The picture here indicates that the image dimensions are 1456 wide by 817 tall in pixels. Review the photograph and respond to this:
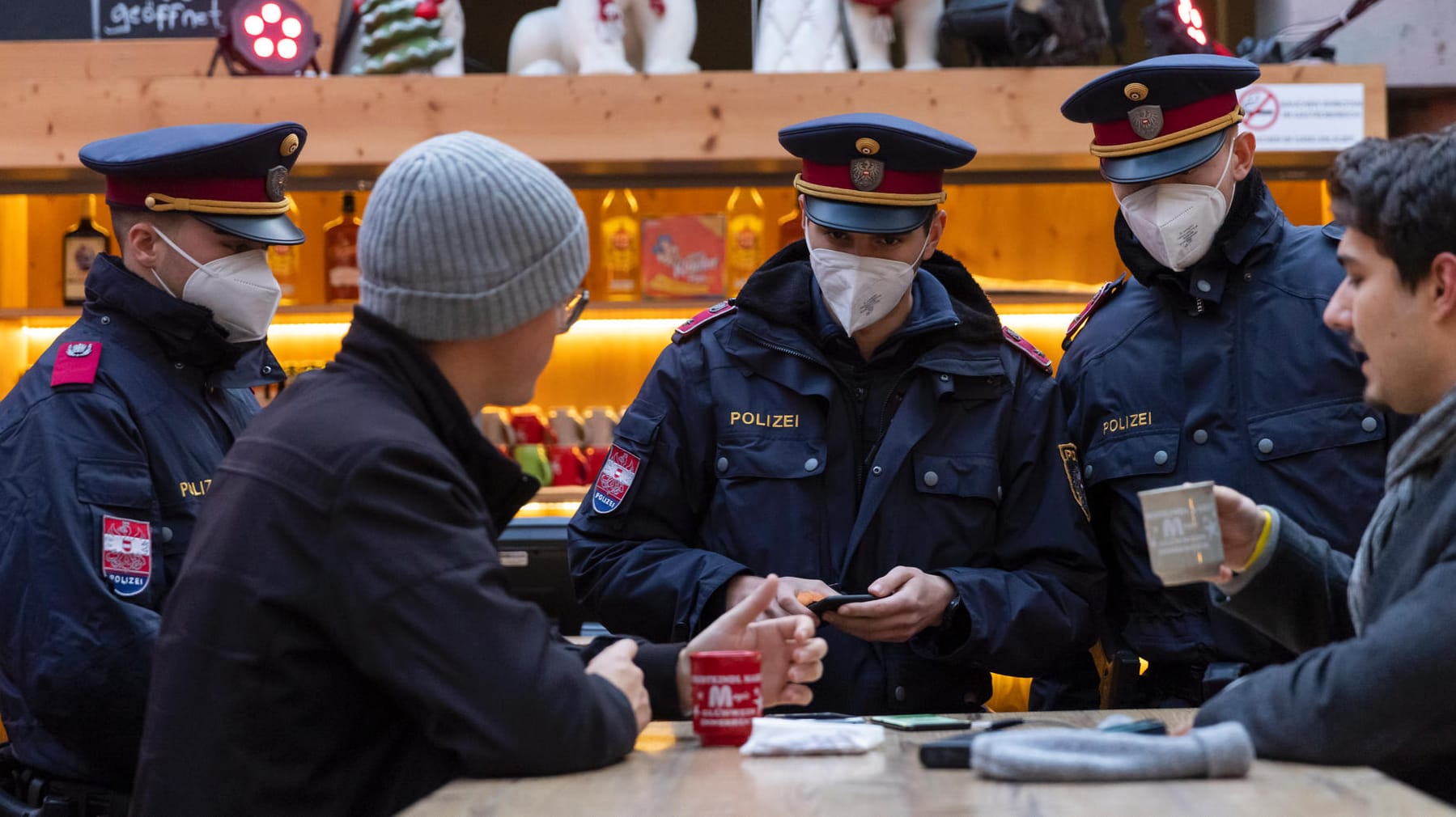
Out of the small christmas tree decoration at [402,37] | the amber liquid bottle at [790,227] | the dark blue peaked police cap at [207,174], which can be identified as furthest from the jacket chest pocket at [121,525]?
the amber liquid bottle at [790,227]

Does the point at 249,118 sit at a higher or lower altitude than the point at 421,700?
higher

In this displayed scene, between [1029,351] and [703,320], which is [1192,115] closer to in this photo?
[1029,351]

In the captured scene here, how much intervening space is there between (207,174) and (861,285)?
117 cm

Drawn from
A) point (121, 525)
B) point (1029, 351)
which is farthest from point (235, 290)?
point (1029, 351)

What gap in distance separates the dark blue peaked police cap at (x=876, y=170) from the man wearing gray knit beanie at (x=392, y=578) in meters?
0.93

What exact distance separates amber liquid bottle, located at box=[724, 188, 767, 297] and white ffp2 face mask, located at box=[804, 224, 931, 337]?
2.27 meters

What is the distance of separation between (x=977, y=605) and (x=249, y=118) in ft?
10.2

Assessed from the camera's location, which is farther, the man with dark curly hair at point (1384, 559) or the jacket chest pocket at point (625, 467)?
the jacket chest pocket at point (625, 467)

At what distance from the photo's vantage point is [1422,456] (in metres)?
1.63

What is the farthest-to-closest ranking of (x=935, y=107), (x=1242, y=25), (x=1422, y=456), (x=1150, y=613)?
(x=1242, y=25) < (x=935, y=107) < (x=1150, y=613) < (x=1422, y=456)

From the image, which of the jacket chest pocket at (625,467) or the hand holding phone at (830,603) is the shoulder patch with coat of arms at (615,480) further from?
the hand holding phone at (830,603)

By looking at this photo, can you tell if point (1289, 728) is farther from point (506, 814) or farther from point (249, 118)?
point (249, 118)

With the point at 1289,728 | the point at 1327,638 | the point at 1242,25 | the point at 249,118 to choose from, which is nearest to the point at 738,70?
the point at 249,118

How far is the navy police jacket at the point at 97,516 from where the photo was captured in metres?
2.16
